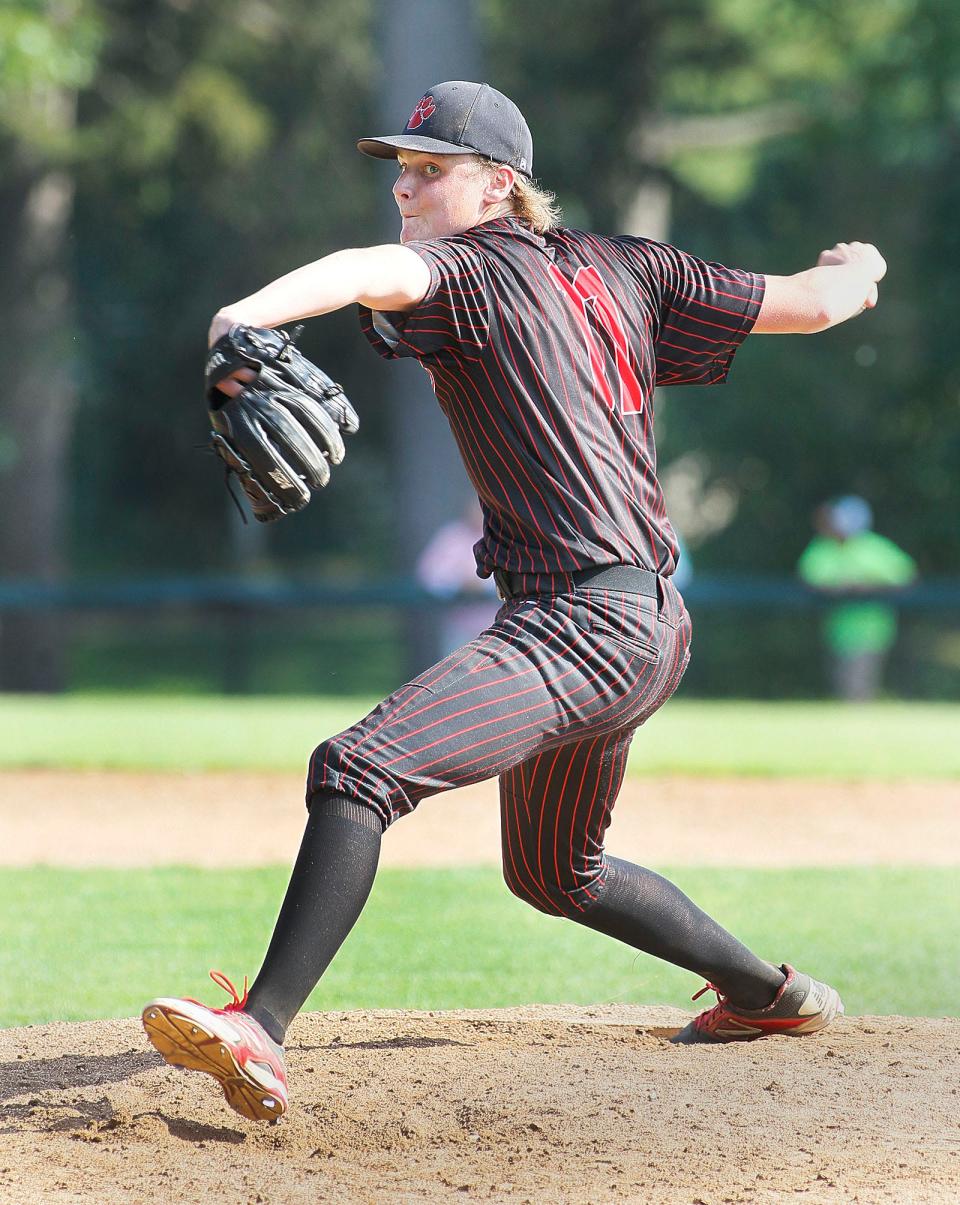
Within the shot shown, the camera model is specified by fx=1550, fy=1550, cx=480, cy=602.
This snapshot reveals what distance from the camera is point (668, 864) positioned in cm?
697

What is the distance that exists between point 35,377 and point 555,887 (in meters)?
18.3

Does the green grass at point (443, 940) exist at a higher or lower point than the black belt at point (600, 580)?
lower

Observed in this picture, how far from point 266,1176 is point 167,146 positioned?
19699mm

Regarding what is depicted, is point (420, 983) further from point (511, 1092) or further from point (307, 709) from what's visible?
point (307, 709)

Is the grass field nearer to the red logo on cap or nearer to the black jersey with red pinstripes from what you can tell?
the black jersey with red pinstripes

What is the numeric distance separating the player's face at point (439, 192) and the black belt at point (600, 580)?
757 mm

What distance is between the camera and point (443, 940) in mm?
5496

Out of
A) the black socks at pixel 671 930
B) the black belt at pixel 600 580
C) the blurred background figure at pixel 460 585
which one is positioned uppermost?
the black belt at pixel 600 580

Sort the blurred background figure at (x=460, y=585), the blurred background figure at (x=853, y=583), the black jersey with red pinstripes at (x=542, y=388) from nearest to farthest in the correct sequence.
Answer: the black jersey with red pinstripes at (x=542, y=388) < the blurred background figure at (x=460, y=585) < the blurred background figure at (x=853, y=583)

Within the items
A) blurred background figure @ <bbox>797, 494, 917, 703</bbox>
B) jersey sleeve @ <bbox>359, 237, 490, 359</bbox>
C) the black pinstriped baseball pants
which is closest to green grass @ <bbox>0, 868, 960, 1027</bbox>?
the black pinstriped baseball pants

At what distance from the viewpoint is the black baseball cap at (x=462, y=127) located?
124 inches

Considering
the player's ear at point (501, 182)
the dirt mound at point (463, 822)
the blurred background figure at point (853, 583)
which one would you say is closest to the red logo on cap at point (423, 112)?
the player's ear at point (501, 182)

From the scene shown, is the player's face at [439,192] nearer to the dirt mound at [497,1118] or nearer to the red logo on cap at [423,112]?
the red logo on cap at [423,112]

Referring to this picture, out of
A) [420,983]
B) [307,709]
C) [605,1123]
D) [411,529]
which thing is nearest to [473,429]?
[605,1123]
